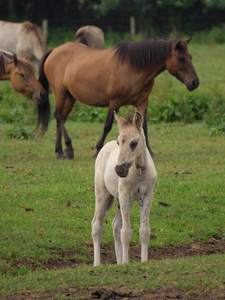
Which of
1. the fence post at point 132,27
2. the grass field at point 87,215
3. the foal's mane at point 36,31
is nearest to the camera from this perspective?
the grass field at point 87,215

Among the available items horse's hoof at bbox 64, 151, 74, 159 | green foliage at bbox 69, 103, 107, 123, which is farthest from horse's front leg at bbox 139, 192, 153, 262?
green foliage at bbox 69, 103, 107, 123

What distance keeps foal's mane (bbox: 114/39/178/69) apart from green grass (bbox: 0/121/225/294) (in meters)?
1.83

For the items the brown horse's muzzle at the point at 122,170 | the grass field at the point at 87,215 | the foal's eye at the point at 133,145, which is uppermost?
the foal's eye at the point at 133,145

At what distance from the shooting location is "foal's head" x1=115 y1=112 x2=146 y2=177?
17.8ft

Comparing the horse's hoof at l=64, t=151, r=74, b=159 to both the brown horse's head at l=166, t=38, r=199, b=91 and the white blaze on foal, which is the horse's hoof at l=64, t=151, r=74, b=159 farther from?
the white blaze on foal

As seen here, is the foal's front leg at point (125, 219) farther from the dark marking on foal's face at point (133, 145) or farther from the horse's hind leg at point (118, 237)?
the dark marking on foal's face at point (133, 145)

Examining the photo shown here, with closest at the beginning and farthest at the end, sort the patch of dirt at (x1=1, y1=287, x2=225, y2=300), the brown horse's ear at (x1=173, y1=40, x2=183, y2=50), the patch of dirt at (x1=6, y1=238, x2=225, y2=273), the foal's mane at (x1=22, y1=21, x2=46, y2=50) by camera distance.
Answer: the patch of dirt at (x1=1, y1=287, x2=225, y2=300), the patch of dirt at (x1=6, y1=238, x2=225, y2=273), the brown horse's ear at (x1=173, y1=40, x2=183, y2=50), the foal's mane at (x1=22, y1=21, x2=46, y2=50)

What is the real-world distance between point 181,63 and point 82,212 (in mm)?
4243

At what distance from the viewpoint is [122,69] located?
11.2m

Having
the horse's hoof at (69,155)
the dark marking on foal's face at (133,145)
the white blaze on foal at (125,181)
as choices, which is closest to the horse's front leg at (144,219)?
the white blaze on foal at (125,181)

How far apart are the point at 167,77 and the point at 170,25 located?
17.0 m

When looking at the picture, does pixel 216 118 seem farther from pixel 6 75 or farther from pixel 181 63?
pixel 6 75

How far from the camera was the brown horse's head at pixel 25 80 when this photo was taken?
11797mm

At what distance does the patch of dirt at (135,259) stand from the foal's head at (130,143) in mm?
1114
